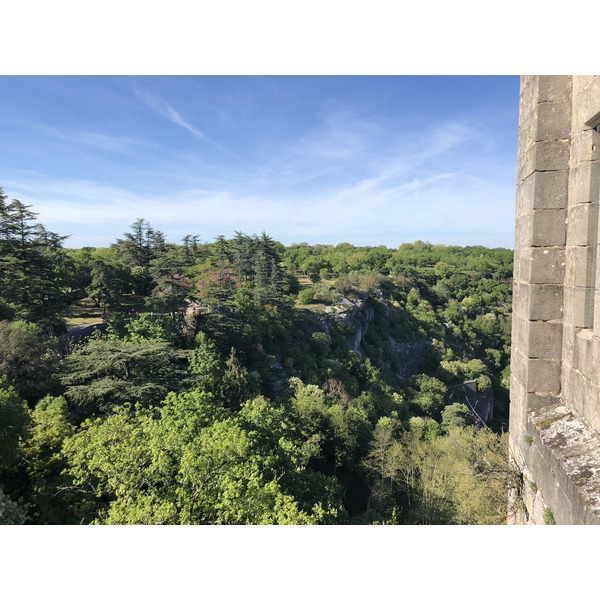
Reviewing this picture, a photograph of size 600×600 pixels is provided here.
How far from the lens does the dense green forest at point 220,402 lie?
297 inches

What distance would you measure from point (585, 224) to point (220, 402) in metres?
15.8

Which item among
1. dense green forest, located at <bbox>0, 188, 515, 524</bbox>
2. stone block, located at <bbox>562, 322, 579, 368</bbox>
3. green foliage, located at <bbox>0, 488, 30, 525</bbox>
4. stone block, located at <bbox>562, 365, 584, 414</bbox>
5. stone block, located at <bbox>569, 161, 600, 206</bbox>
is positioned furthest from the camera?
dense green forest, located at <bbox>0, 188, 515, 524</bbox>

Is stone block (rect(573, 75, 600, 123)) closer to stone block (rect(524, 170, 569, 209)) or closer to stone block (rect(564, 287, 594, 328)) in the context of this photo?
stone block (rect(524, 170, 569, 209))

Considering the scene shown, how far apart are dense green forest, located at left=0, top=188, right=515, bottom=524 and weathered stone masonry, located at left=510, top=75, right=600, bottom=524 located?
3.56 feet

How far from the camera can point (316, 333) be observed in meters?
34.6

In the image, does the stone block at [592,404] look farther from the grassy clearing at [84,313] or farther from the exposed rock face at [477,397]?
the exposed rock face at [477,397]

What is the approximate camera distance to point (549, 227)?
3.62m

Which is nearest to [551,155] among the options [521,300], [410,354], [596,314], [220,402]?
[521,300]

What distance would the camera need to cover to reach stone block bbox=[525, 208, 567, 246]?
359cm

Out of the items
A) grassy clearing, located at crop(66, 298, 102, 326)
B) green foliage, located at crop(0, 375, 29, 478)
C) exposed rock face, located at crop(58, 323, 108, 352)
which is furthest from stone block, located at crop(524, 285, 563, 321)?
grassy clearing, located at crop(66, 298, 102, 326)

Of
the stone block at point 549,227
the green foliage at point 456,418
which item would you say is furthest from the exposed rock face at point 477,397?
the stone block at point 549,227

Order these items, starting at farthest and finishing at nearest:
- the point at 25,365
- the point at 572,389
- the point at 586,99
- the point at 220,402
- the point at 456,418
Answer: the point at 456,418
the point at 220,402
the point at 25,365
the point at 572,389
the point at 586,99

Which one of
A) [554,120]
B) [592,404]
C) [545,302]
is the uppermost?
[554,120]

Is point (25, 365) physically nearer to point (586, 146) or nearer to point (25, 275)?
point (25, 275)
